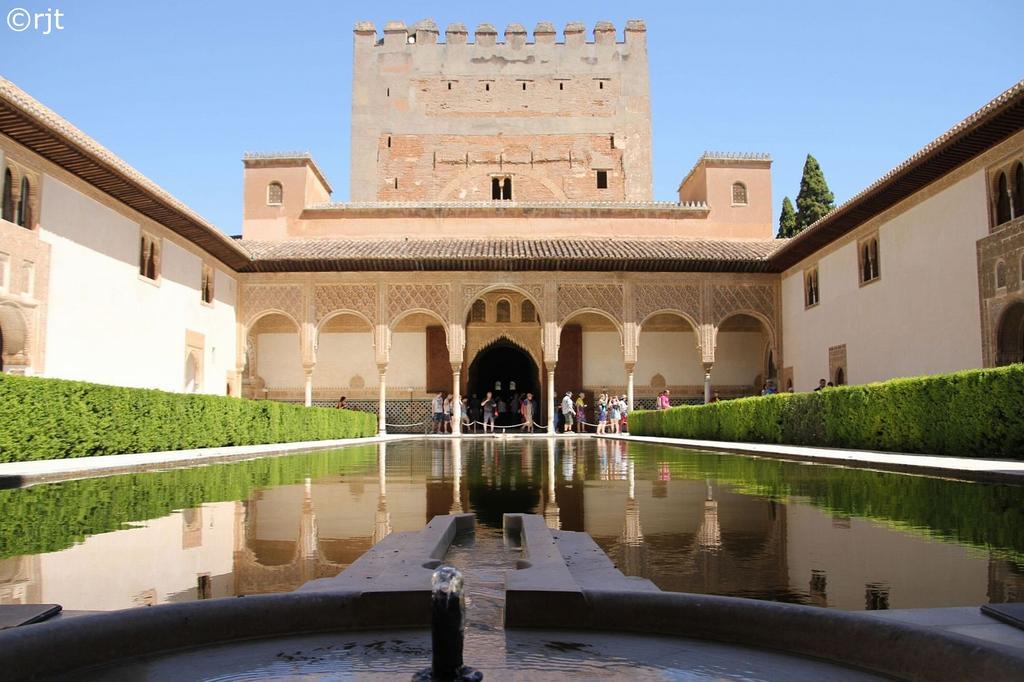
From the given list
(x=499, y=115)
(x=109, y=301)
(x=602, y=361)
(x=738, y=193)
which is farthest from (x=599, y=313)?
(x=109, y=301)

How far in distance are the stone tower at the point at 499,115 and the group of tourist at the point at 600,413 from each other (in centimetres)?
829

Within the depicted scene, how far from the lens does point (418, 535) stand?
9.64ft

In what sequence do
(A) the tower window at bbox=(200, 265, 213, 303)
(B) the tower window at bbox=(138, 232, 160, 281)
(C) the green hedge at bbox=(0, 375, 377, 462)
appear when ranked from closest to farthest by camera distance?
(C) the green hedge at bbox=(0, 375, 377, 462) < (B) the tower window at bbox=(138, 232, 160, 281) < (A) the tower window at bbox=(200, 265, 213, 303)

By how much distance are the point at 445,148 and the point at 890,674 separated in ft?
90.5

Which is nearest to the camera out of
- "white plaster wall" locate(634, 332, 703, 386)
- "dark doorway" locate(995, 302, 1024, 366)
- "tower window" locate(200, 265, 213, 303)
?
"dark doorway" locate(995, 302, 1024, 366)

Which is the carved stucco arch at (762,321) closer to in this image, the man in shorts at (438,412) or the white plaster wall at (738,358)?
the white plaster wall at (738,358)

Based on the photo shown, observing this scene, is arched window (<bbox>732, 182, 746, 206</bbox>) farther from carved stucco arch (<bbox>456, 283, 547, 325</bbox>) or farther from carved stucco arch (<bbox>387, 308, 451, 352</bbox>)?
carved stucco arch (<bbox>387, 308, 451, 352</bbox>)

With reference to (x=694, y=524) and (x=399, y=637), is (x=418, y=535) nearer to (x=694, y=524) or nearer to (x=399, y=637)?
(x=399, y=637)

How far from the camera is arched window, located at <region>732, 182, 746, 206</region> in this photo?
908 inches

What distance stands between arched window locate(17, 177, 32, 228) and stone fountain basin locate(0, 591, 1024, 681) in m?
11.4

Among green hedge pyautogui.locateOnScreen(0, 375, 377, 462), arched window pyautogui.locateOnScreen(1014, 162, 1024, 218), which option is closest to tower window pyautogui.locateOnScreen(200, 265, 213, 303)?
green hedge pyautogui.locateOnScreen(0, 375, 377, 462)

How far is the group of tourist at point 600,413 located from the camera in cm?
2095

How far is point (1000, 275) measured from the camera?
447 inches

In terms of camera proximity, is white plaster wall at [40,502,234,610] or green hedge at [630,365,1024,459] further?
green hedge at [630,365,1024,459]
